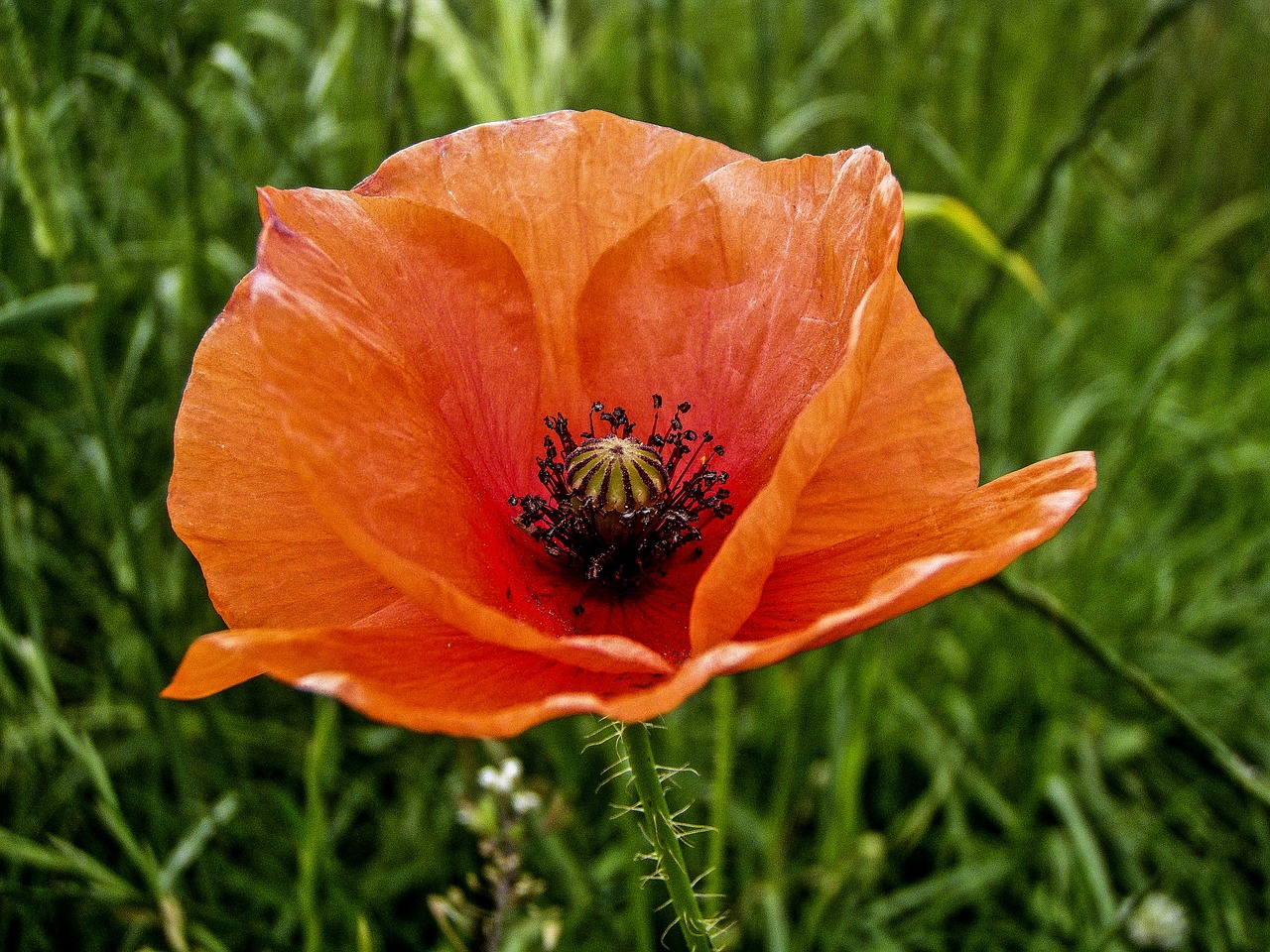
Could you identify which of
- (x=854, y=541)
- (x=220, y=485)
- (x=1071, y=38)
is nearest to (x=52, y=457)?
(x=220, y=485)

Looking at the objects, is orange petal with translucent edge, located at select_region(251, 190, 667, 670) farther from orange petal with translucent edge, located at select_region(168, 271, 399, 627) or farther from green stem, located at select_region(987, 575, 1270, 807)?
green stem, located at select_region(987, 575, 1270, 807)

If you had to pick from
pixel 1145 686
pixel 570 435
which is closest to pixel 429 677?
pixel 570 435

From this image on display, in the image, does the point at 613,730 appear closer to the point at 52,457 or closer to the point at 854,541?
the point at 854,541

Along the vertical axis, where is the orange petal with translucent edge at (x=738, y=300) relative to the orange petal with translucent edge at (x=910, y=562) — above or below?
above

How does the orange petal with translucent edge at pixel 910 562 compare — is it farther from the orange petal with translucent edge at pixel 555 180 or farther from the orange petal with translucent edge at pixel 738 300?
the orange petal with translucent edge at pixel 555 180

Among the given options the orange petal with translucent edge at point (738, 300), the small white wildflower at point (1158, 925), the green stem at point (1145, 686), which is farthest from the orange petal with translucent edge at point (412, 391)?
the small white wildflower at point (1158, 925)

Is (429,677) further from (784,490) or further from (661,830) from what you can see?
(784,490)
